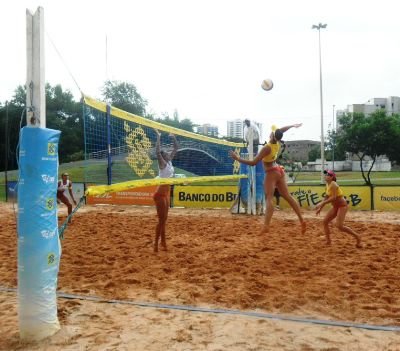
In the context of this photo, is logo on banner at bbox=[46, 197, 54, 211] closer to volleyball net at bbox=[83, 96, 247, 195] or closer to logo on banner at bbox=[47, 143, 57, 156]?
logo on banner at bbox=[47, 143, 57, 156]

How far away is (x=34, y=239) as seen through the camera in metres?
3.43

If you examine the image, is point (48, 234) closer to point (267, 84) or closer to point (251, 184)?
point (267, 84)

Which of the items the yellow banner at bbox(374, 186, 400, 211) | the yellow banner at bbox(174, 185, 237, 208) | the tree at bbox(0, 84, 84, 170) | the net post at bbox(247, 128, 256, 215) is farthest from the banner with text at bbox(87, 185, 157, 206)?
the tree at bbox(0, 84, 84, 170)

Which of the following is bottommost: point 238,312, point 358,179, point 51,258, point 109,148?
point 238,312

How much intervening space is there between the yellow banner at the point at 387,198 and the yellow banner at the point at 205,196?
202 inches

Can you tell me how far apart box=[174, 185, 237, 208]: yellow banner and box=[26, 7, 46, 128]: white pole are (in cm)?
1254

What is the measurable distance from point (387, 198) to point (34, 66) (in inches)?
526

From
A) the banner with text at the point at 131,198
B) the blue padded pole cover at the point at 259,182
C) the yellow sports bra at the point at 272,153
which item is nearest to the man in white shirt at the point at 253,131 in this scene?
the blue padded pole cover at the point at 259,182

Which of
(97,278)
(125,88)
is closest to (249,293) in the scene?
(97,278)

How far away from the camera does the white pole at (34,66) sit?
3.49m

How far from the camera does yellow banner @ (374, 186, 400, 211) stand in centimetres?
1397

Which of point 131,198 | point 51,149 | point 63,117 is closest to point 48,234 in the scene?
point 51,149

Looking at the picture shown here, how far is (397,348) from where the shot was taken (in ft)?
10.5

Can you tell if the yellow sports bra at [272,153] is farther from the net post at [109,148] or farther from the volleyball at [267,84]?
the volleyball at [267,84]
